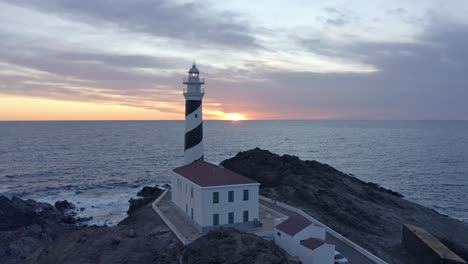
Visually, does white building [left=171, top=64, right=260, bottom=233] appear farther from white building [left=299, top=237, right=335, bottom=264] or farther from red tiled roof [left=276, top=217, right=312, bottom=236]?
white building [left=299, top=237, right=335, bottom=264]

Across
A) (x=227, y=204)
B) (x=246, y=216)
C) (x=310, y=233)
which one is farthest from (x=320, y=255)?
(x=227, y=204)

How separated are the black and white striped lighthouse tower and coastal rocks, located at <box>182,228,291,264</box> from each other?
15.4 metres

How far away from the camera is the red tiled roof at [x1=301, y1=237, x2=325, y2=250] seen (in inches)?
883

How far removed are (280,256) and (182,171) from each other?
13.4 meters

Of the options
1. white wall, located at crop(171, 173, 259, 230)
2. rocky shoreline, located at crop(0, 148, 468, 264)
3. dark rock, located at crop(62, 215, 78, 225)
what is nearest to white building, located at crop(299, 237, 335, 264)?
rocky shoreline, located at crop(0, 148, 468, 264)

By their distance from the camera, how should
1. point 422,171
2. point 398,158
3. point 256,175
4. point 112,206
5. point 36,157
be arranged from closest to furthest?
point 112,206 → point 256,175 → point 422,171 → point 36,157 → point 398,158

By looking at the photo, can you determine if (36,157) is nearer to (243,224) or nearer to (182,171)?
(182,171)

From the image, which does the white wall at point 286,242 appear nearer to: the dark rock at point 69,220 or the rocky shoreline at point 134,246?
the rocky shoreline at point 134,246

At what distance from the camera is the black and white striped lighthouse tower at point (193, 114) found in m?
37.5

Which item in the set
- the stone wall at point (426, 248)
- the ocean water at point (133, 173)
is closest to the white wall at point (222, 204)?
the stone wall at point (426, 248)

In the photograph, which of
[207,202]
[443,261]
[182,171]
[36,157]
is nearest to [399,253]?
[443,261]

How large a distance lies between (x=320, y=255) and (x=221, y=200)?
7898 mm

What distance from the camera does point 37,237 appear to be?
32.6m

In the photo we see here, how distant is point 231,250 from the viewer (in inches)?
852
